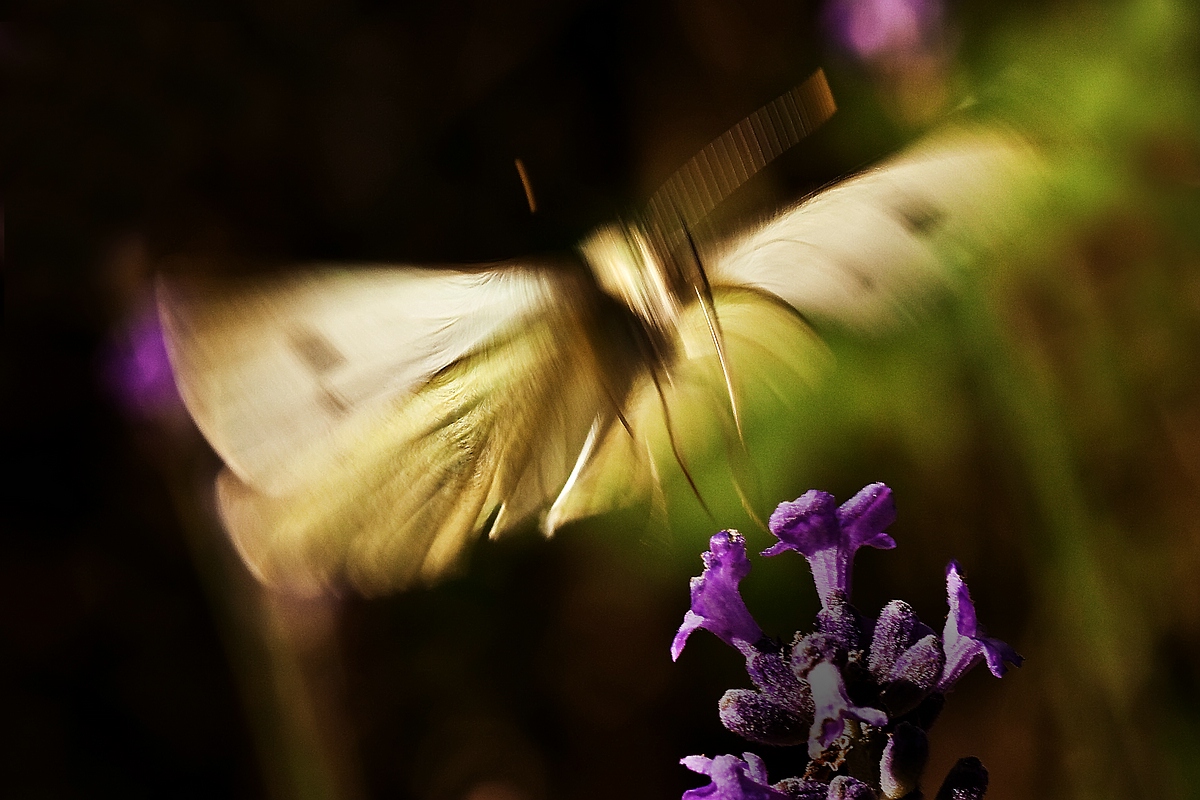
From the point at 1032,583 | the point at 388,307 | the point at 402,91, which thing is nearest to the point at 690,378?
the point at 388,307

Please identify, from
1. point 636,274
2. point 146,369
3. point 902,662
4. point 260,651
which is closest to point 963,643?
point 902,662

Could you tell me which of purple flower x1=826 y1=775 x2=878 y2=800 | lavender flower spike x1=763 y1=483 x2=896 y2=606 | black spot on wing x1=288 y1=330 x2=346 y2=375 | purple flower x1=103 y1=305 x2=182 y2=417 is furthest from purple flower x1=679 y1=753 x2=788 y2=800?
purple flower x1=103 y1=305 x2=182 y2=417

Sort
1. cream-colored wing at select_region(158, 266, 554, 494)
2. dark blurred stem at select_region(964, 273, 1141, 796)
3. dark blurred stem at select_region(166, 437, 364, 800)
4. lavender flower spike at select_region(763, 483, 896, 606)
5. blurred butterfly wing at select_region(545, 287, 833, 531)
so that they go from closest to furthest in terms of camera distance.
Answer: lavender flower spike at select_region(763, 483, 896, 606), cream-colored wing at select_region(158, 266, 554, 494), blurred butterfly wing at select_region(545, 287, 833, 531), dark blurred stem at select_region(964, 273, 1141, 796), dark blurred stem at select_region(166, 437, 364, 800)

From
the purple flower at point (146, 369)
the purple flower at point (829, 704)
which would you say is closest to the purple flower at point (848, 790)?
the purple flower at point (829, 704)

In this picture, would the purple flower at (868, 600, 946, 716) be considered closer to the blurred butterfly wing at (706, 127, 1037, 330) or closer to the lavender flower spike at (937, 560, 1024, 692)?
the lavender flower spike at (937, 560, 1024, 692)

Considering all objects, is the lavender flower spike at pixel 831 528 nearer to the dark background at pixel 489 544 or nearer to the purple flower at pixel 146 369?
the dark background at pixel 489 544

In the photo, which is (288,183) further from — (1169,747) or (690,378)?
(1169,747)
